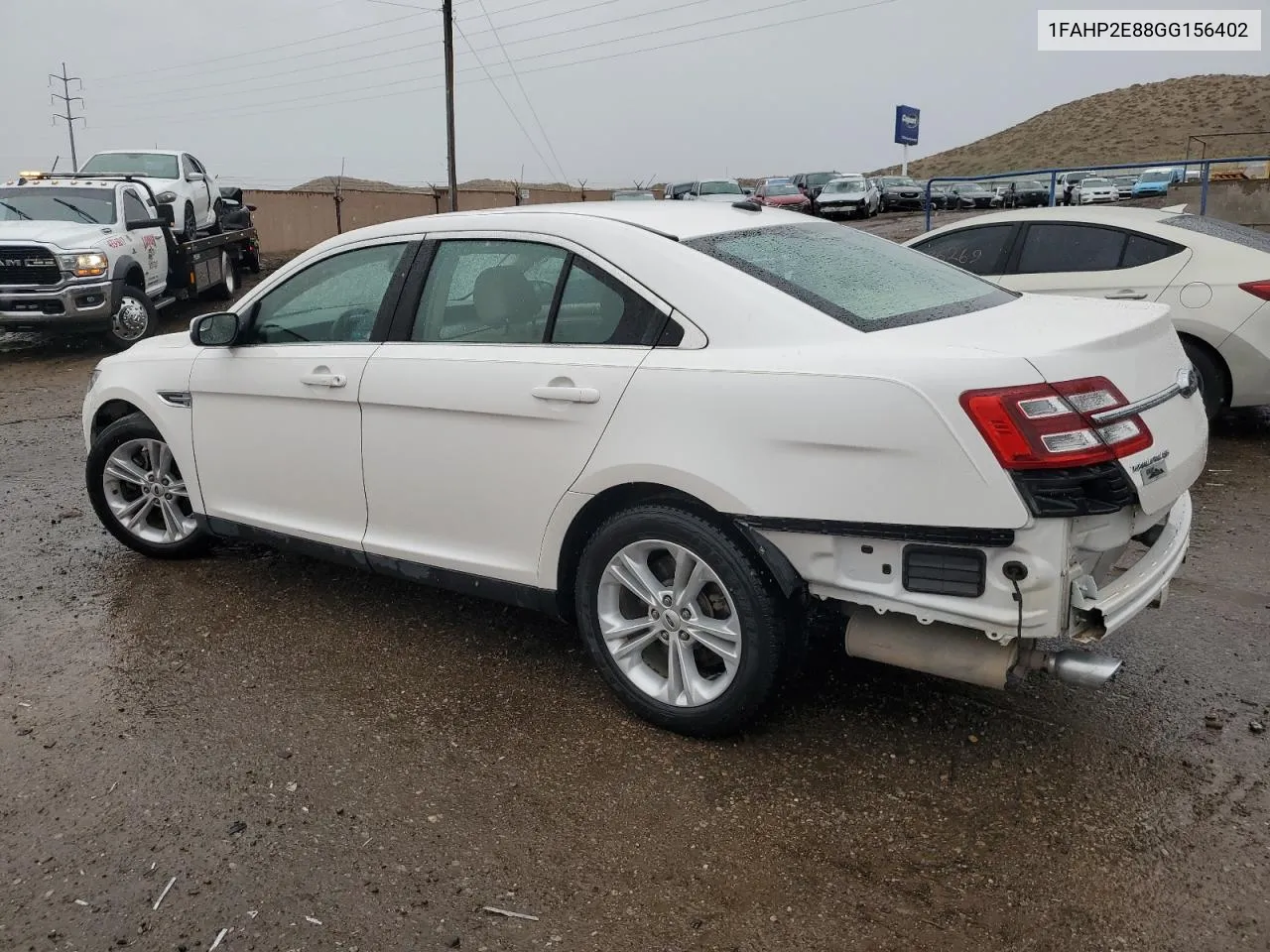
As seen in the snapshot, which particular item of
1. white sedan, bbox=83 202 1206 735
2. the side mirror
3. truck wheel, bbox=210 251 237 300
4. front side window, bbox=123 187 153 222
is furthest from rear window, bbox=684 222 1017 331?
truck wheel, bbox=210 251 237 300

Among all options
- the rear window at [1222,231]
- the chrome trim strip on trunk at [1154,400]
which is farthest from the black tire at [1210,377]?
the chrome trim strip on trunk at [1154,400]

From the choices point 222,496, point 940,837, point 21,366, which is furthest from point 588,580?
point 21,366

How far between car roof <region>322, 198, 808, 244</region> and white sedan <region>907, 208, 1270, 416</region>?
391cm

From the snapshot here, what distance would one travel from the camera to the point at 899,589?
9.78 feet

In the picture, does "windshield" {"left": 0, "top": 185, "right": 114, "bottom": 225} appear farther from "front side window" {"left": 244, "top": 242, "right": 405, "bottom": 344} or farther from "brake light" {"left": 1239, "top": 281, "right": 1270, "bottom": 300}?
"brake light" {"left": 1239, "top": 281, "right": 1270, "bottom": 300}

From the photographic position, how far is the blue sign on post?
136 ft

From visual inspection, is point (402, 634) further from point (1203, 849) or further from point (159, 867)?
point (1203, 849)

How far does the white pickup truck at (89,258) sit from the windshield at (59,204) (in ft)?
0.04

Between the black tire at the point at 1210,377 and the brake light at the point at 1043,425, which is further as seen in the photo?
the black tire at the point at 1210,377

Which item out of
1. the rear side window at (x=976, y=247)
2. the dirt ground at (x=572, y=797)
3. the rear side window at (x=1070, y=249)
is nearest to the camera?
the dirt ground at (x=572, y=797)

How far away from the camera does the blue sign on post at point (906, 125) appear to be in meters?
41.3

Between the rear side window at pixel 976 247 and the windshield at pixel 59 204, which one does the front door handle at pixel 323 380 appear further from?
the windshield at pixel 59 204

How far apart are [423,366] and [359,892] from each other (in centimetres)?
185

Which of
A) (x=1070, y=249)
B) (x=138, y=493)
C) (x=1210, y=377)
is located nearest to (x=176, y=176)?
(x=138, y=493)
